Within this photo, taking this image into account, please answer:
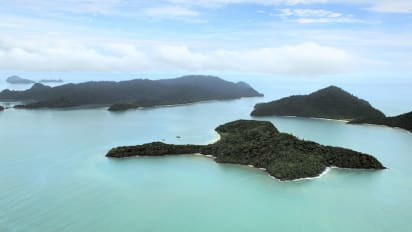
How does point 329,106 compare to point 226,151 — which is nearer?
point 226,151

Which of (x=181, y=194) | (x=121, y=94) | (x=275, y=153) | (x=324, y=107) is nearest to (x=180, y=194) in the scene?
(x=181, y=194)

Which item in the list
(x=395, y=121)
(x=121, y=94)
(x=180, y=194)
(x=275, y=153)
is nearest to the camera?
(x=180, y=194)

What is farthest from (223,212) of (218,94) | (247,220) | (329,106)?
(218,94)

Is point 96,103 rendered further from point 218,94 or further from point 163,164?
point 163,164

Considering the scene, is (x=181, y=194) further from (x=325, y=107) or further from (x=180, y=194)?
(x=325, y=107)

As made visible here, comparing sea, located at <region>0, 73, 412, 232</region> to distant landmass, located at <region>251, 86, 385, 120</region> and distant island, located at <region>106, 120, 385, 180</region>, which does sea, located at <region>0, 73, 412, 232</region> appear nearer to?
distant island, located at <region>106, 120, 385, 180</region>
